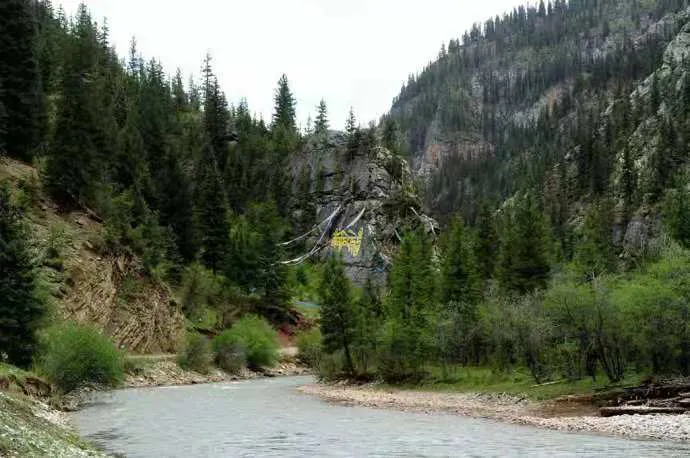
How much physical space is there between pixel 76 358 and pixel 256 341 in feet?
111

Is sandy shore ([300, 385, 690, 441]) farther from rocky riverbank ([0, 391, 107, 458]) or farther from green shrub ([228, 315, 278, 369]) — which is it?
rocky riverbank ([0, 391, 107, 458])

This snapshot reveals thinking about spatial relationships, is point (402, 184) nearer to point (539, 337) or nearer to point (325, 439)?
point (539, 337)

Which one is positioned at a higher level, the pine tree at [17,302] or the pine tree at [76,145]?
the pine tree at [76,145]

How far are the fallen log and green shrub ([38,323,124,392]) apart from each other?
118 feet

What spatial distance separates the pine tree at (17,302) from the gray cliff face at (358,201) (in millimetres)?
80948

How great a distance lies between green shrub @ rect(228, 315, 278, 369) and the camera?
79.2m

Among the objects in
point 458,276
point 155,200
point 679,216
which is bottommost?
point 458,276

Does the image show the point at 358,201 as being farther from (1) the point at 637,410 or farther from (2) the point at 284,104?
(1) the point at 637,410

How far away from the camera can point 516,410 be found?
42688mm

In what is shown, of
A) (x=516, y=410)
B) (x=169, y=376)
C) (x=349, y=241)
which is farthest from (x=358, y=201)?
(x=516, y=410)

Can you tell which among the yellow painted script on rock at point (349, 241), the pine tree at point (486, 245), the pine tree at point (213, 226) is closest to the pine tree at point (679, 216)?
the pine tree at point (486, 245)

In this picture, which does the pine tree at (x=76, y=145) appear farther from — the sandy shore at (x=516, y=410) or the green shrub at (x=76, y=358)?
the sandy shore at (x=516, y=410)

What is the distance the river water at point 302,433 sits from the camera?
27391 mm

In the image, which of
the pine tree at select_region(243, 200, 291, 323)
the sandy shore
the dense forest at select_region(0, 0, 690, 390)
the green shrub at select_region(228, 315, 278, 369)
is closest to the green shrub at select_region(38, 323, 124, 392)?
the dense forest at select_region(0, 0, 690, 390)
